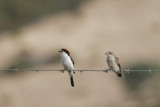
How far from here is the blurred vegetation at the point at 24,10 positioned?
161 feet

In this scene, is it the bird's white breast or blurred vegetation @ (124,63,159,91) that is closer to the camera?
the bird's white breast

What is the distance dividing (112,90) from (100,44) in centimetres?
682

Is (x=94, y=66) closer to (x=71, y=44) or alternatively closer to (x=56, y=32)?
(x=71, y=44)

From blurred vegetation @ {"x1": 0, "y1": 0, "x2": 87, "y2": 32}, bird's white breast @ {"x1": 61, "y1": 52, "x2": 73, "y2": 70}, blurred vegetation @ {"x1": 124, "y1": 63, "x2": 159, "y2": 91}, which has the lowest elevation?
bird's white breast @ {"x1": 61, "y1": 52, "x2": 73, "y2": 70}

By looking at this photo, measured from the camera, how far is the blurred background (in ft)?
120

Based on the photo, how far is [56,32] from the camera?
46.4m

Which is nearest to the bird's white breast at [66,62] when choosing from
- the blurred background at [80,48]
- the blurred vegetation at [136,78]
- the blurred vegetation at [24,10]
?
the blurred background at [80,48]

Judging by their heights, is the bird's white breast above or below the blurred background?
below

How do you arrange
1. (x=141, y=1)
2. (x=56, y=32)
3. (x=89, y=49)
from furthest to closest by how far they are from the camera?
(x=141, y=1)
(x=56, y=32)
(x=89, y=49)

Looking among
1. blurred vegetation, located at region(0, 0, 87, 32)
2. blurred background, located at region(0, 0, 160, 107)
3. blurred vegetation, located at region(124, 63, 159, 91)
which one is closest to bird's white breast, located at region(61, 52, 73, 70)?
blurred background, located at region(0, 0, 160, 107)

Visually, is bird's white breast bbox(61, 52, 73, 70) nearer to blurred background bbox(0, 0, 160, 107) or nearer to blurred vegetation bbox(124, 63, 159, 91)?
blurred background bbox(0, 0, 160, 107)

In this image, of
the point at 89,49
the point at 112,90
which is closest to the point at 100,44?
the point at 89,49

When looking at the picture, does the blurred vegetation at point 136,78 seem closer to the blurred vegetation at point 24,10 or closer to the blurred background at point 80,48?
the blurred background at point 80,48

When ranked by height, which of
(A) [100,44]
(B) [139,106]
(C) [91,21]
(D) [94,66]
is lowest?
(B) [139,106]
